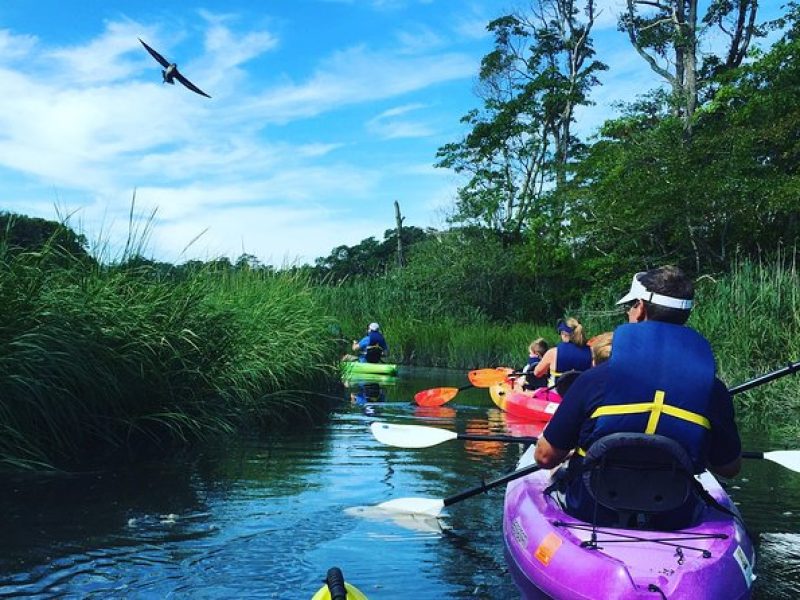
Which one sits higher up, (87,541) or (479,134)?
(479,134)

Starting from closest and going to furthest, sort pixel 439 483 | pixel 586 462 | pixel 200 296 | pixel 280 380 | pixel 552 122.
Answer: pixel 586 462 → pixel 439 483 → pixel 200 296 → pixel 280 380 → pixel 552 122

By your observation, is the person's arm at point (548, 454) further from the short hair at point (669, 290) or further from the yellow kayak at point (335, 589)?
the yellow kayak at point (335, 589)

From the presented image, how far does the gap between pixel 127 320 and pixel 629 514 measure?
4767 mm

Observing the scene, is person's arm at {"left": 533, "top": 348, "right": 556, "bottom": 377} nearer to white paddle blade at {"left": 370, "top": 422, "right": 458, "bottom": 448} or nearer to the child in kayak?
the child in kayak

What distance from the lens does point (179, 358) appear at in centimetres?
716

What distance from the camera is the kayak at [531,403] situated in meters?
9.95

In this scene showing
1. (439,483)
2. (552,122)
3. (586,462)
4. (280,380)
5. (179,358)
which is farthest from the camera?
(552,122)

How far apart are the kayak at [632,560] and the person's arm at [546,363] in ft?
19.0

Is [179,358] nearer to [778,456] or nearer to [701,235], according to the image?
[778,456]

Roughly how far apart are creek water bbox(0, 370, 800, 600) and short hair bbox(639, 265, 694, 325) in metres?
1.58

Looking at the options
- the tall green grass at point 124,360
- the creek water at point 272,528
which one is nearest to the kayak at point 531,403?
the creek water at point 272,528

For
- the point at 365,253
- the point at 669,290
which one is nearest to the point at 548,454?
the point at 669,290

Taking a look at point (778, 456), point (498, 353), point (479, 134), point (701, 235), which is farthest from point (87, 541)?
point (479, 134)

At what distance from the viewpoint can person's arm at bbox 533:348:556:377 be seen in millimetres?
9465
